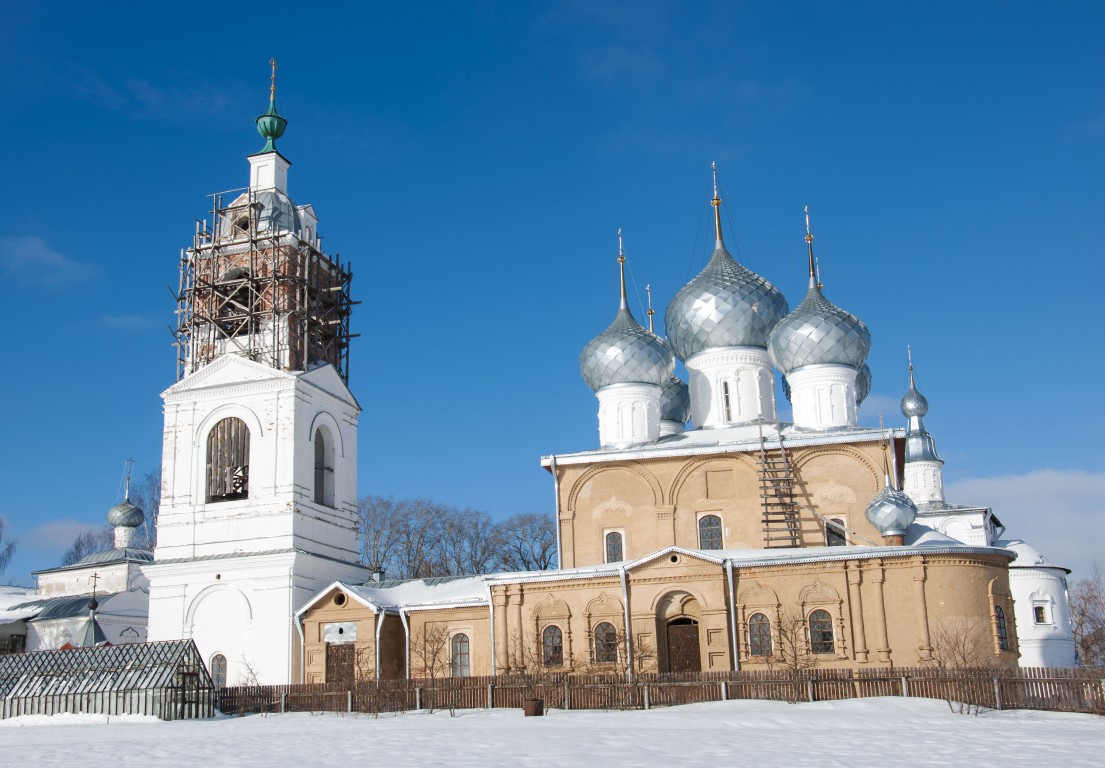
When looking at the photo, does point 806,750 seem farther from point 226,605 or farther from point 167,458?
→ point 167,458

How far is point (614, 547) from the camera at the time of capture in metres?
26.4

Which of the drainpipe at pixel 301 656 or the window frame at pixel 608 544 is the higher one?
the window frame at pixel 608 544

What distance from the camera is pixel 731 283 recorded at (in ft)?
95.3

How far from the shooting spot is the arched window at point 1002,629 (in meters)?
22.1

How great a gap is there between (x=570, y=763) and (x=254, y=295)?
796 inches

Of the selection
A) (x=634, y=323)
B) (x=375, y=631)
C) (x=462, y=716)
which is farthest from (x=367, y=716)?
(x=634, y=323)

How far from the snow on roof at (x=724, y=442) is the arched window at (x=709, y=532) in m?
1.44

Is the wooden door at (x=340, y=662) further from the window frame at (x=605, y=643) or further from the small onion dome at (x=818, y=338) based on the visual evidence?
the small onion dome at (x=818, y=338)

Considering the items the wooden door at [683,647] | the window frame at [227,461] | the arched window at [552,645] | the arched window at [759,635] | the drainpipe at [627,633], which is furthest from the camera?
the window frame at [227,461]

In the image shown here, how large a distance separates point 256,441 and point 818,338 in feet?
42.7

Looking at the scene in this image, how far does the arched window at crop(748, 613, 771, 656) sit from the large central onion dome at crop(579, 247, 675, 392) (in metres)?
7.60

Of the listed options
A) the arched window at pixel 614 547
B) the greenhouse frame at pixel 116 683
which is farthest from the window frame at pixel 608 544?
the greenhouse frame at pixel 116 683

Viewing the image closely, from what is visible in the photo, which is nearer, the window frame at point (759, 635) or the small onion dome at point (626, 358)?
the window frame at point (759, 635)

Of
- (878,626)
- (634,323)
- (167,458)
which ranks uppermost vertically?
(634,323)
